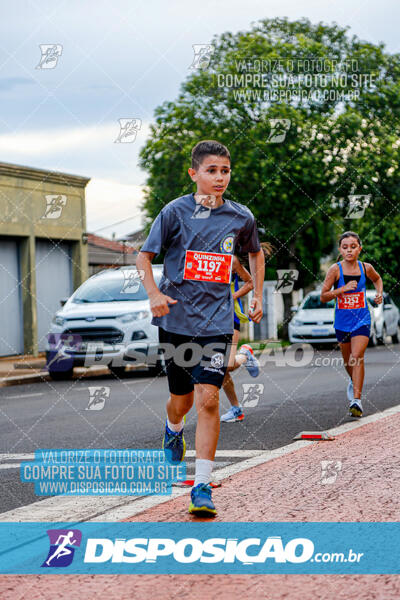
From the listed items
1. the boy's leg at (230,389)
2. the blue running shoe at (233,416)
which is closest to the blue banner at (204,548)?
the boy's leg at (230,389)

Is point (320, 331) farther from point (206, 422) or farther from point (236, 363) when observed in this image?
point (206, 422)

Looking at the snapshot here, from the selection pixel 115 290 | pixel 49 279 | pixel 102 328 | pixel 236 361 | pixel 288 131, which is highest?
pixel 288 131

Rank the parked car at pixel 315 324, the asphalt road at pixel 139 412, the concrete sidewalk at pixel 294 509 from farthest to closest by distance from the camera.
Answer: the parked car at pixel 315 324, the asphalt road at pixel 139 412, the concrete sidewalk at pixel 294 509

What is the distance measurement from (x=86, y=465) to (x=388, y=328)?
2296cm

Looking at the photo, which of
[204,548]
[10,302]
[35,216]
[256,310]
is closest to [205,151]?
[256,310]

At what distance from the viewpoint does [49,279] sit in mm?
25734

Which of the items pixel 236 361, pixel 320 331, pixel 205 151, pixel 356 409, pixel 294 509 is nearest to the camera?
pixel 294 509

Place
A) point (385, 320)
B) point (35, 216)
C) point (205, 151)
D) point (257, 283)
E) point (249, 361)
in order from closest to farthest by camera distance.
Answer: point (205, 151), point (257, 283), point (249, 361), point (35, 216), point (385, 320)

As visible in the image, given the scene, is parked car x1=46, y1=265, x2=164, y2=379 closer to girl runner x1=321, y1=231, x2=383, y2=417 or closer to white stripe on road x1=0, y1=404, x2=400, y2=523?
girl runner x1=321, y1=231, x2=383, y2=417

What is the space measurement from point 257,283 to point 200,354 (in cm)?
58

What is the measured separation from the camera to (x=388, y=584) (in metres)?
3.50

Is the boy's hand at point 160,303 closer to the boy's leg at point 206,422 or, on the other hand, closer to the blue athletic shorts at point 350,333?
the boy's leg at point 206,422

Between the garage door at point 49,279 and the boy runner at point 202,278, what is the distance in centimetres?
2052

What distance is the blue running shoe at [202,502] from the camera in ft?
14.8
